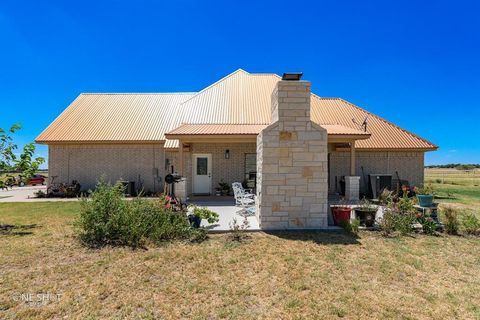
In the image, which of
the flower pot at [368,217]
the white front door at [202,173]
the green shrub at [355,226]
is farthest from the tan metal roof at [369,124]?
the green shrub at [355,226]

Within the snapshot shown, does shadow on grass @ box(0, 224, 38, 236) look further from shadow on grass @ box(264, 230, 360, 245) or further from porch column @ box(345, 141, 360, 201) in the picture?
porch column @ box(345, 141, 360, 201)

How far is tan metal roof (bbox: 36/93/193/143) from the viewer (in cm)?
1512

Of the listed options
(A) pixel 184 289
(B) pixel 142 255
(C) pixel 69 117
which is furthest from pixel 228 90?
(A) pixel 184 289

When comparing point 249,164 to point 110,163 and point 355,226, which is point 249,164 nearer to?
point 110,163

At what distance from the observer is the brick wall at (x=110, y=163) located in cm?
1516

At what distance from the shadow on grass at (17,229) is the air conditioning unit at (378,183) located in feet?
46.0

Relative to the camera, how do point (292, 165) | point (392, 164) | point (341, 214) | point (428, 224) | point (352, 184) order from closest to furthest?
point (428, 224) → point (292, 165) → point (341, 214) → point (352, 184) → point (392, 164)

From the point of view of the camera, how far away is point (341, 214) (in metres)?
7.44

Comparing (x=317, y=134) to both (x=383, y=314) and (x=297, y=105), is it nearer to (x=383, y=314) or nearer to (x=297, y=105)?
(x=297, y=105)

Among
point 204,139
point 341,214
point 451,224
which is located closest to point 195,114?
point 204,139

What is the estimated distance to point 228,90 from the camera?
59.7ft

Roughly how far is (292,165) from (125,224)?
4.33 meters

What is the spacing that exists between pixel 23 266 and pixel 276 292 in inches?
174

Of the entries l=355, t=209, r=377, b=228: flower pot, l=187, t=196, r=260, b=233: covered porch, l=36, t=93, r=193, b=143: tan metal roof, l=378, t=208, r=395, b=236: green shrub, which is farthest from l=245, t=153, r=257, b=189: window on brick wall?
l=378, t=208, r=395, b=236: green shrub
